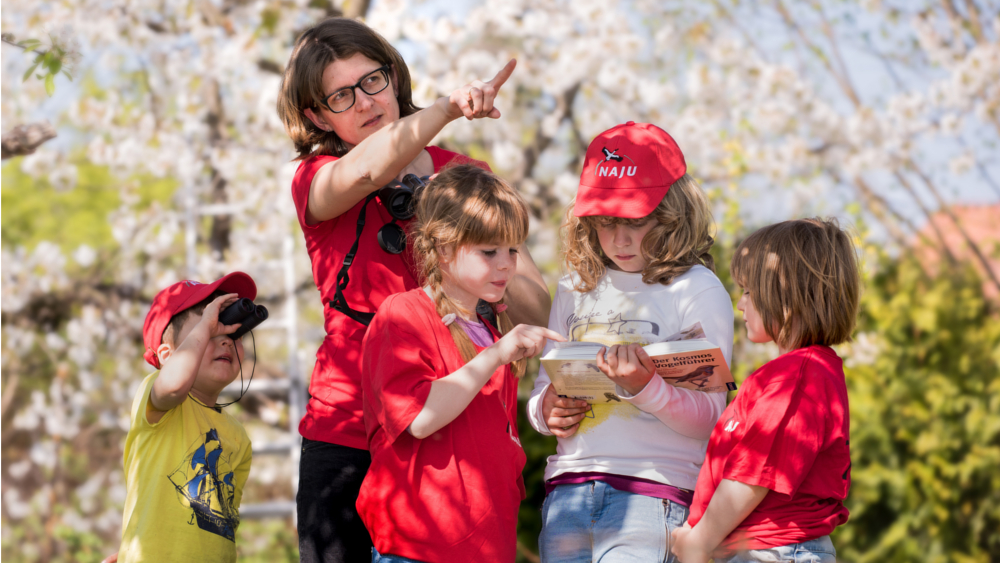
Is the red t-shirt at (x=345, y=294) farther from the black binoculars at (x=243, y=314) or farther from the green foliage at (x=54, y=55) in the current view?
the green foliage at (x=54, y=55)

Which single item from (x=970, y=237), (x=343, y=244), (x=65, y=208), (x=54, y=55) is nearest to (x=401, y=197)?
(x=343, y=244)

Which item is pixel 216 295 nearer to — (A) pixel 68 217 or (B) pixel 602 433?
(B) pixel 602 433

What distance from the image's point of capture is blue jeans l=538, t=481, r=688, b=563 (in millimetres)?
1949

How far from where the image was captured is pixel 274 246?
701 cm

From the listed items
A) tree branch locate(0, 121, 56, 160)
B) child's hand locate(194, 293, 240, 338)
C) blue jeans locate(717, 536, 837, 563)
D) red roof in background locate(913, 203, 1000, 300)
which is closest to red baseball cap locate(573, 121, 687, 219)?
blue jeans locate(717, 536, 837, 563)

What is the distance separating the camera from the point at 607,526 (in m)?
1.98

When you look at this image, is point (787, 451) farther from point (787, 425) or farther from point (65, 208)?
point (65, 208)

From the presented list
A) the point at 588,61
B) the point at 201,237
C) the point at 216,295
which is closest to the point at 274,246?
the point at 201,237

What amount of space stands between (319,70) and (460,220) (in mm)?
634

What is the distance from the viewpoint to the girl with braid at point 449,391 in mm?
1870

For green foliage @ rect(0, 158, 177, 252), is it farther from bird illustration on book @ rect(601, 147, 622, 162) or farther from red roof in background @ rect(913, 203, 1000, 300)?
bird illustration on book @ rect(601, 147, 622, 162)

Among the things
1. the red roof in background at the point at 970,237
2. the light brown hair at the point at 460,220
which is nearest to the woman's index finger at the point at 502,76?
the light brown hair at the point at 460,220

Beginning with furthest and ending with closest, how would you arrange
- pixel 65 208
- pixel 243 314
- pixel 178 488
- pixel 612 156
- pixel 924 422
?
pixel 65 208
pixel 924 422
pixel 243 314
pixel 178 488
pixel 612 156

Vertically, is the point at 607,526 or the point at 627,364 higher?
the point at 627,364
